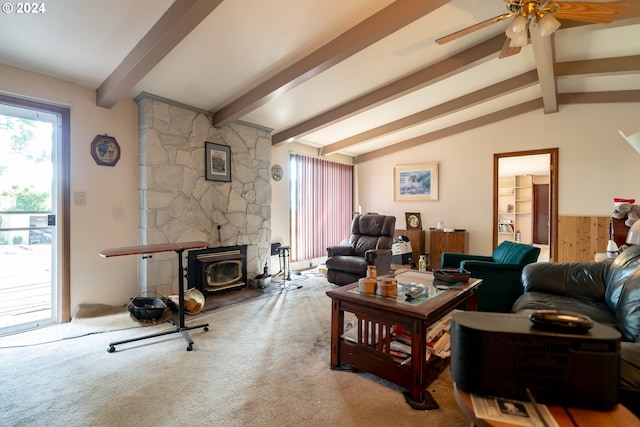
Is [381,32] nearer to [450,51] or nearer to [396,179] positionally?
[450,51]

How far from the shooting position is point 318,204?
5.93 metres

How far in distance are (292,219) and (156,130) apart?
2664 millimetres

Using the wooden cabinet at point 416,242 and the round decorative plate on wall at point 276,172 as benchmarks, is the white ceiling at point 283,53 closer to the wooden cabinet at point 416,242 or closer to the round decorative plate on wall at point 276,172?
the round decorative plate on wall at point 276,172

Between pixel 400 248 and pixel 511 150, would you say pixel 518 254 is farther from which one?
pixel 511 150

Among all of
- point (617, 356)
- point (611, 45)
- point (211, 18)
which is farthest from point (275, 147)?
point (617, 356)

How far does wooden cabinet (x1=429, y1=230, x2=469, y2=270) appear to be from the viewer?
543 centimetres

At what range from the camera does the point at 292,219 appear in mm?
5465

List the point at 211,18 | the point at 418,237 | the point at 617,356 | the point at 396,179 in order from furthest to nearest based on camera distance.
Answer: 1. the point at 396,179
2. the point at 418,237
3. the point at 211,18
4. the point at 617,356

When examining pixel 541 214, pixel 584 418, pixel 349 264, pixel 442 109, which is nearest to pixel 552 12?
pixel 584 418

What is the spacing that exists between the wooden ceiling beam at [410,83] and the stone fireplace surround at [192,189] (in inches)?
30.1

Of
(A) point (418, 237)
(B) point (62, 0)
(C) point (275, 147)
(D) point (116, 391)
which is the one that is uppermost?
(B) point (62, 0)

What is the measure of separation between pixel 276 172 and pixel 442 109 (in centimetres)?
288

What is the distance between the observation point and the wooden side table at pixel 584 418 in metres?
0.81

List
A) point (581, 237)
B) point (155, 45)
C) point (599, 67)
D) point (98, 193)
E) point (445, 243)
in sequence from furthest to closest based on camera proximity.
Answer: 1. point (445, 243)
2. point (581, 237)
3. point (599, 67)
4. point (98, 193)
5. point (155, 45)
